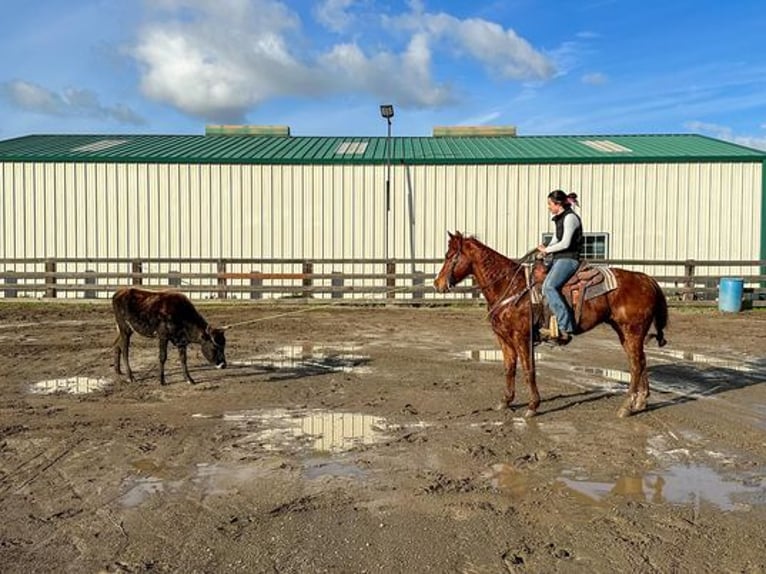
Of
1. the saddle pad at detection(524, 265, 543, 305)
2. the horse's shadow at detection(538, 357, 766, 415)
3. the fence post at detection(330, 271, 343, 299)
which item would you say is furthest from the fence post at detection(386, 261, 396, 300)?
the saddle pad at detection(524, 265, 543, 305)

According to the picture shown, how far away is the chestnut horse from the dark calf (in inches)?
156

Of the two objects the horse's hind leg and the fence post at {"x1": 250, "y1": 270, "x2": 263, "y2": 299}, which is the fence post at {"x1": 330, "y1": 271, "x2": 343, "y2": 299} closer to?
the fence post at {"x1": 250, "y1": 270, "x2": 263, "y2": 299}

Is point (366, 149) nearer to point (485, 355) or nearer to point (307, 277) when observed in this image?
point (307, 277)

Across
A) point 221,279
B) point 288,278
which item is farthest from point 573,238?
point 221,279

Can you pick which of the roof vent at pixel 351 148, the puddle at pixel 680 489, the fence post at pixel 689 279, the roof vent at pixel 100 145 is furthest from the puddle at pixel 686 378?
the roof vent at pixel 100 145

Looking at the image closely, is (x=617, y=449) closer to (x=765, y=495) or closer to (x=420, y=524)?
(x=765, y=495)

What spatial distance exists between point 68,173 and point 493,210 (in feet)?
44.6

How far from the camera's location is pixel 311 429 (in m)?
7.17

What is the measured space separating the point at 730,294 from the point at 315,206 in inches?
486

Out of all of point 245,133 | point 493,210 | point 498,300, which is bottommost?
point 498,300

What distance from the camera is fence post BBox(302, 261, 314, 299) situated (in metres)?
20.1

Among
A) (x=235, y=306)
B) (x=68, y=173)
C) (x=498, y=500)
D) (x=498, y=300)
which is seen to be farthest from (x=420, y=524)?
(x=68, y=173)

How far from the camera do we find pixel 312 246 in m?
22.0

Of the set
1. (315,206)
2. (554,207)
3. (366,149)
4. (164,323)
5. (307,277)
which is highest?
(366,149)
